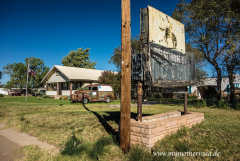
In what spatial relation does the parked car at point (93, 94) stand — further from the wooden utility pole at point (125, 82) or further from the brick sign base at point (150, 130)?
the wooden utility pole at point (125, 82)

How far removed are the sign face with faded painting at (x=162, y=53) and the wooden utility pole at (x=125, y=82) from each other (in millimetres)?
518

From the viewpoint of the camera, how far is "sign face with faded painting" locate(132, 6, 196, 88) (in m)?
4.64

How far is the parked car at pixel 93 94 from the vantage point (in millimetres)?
16312

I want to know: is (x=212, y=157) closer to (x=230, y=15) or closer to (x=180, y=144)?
(x=180, y=144)

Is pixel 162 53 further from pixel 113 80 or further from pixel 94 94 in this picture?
pixel 113 80

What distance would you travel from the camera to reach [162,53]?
5.20m

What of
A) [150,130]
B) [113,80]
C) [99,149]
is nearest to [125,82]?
[150,130]

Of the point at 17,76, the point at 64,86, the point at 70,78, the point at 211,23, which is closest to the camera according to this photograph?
the point at 211,23

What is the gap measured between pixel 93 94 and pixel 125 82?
41.9 feet

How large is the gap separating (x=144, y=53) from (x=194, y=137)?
2.74 m

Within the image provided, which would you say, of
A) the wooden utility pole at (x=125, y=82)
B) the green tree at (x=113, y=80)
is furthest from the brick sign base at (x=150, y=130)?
the green tree at (x=113, y=80)

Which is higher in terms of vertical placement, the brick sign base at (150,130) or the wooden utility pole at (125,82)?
the wooden utility pole at (125,82)

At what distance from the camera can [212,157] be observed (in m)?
3.72

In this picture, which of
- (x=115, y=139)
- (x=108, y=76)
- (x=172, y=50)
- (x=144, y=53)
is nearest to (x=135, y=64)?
(x=144, y=53)
